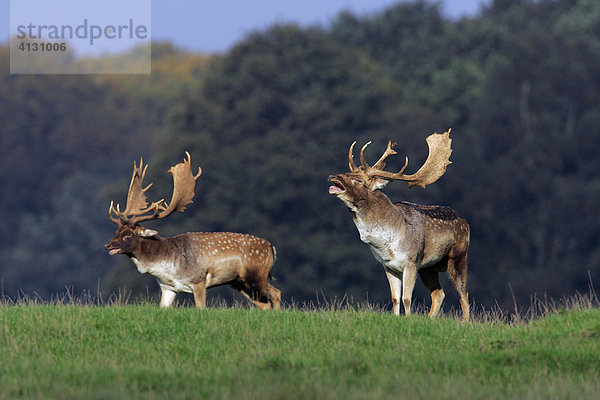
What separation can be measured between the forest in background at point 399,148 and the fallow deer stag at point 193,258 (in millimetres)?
18518

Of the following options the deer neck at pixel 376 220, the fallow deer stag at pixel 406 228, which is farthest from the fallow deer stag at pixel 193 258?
the deer neck at pixel 376 220

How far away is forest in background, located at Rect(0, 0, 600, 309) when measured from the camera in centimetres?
3538

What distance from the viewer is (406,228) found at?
13.2 m

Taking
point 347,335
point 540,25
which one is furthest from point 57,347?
point 540,25

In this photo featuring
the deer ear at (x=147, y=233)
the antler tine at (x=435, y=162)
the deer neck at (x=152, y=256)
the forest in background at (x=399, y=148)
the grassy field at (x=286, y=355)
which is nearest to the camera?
the grassy field at (x=286, y=355)

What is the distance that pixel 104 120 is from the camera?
63.9 metres

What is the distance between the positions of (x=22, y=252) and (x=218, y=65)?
15.3 m

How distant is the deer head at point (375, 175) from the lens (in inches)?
513

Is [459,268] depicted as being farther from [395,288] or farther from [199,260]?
[199,260]

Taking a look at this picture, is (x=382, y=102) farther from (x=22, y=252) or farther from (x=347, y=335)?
(x=347, y=335)

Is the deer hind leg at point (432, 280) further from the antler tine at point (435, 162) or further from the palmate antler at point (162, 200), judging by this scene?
the palmate antler at point (162, 200)

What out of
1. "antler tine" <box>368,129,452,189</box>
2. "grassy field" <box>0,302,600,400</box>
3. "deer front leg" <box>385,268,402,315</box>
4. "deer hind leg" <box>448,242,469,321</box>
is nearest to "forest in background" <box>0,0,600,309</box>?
"deer hind leg" <box>448,242,469,321</box>

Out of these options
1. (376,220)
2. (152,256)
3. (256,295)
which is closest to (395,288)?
(376,220)

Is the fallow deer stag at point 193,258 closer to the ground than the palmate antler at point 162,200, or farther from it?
closer to the ground
